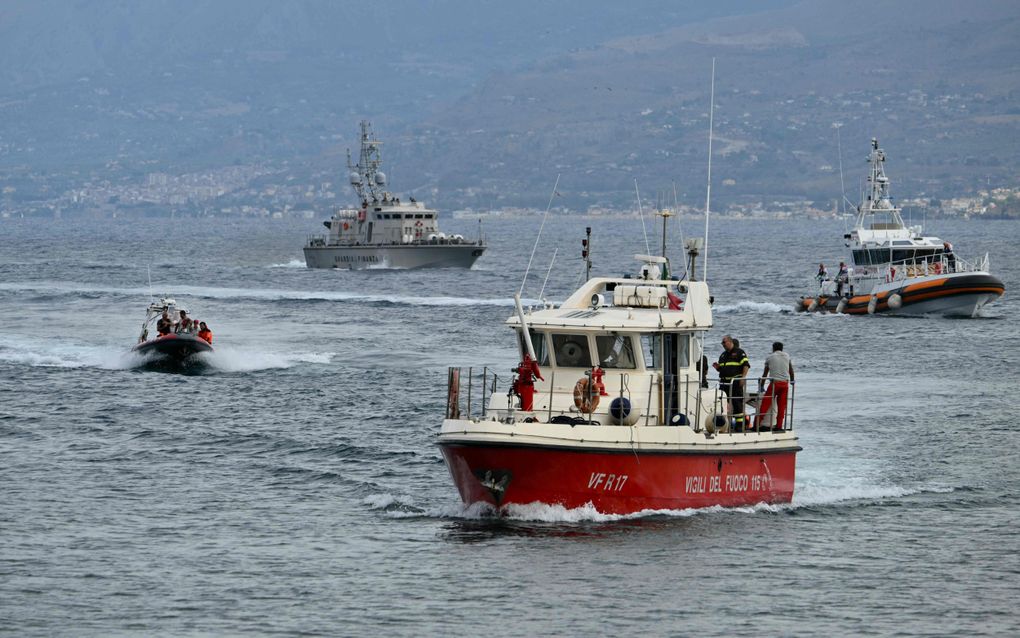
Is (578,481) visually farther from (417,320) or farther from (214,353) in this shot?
(417,320)

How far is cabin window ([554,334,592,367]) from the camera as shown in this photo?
3114cm

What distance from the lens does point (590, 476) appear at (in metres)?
29.5

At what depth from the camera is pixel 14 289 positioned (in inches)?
4250

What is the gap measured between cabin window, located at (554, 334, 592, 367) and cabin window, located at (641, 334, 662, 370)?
101cm

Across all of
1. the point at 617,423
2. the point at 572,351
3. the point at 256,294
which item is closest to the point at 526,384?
the point at 572,351

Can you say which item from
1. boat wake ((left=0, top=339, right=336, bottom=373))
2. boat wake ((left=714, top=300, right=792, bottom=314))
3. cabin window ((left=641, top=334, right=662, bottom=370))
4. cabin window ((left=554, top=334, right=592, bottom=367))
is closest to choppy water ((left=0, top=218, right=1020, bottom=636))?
boat wake ((left=0, top=339, right=336, bottom=373))

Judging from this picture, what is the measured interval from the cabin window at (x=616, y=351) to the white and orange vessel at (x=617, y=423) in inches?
0.7

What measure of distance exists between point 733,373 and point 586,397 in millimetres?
3296

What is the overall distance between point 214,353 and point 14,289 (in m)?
54.1

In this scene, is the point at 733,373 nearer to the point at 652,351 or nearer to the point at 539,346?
the point at 652,351

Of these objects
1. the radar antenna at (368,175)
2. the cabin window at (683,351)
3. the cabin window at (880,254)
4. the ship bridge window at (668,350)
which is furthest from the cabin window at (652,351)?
the radar antenna at (368,175)

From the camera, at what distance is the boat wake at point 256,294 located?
316 ft

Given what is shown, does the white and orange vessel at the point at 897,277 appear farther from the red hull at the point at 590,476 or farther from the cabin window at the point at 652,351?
the red hull at the point at 590,476

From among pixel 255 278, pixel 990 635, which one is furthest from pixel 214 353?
pixel 255 278
